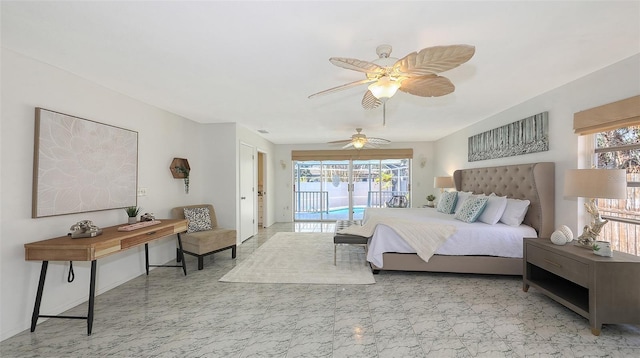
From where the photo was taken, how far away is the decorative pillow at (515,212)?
3.20 metres

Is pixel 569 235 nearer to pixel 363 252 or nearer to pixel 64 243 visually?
pixel 363 252

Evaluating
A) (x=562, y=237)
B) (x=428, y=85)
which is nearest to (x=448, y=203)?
(x=562, y=237)

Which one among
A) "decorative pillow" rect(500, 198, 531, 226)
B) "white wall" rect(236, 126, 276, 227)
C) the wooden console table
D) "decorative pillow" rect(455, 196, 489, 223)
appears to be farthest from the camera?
"white wall" rect(236, 126, 276, 227)

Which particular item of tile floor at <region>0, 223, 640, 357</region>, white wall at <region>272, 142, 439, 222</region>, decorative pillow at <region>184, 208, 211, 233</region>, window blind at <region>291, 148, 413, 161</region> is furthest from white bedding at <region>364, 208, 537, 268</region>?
window blind at <region>291, 148, 413, 161</region>

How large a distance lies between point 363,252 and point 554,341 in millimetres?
2632

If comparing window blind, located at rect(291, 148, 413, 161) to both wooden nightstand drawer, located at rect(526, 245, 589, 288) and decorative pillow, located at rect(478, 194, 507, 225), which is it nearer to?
decorative pillow, located at rect(478, 194, 507, 225)

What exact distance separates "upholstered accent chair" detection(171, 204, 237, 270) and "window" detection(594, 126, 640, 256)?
181 inches

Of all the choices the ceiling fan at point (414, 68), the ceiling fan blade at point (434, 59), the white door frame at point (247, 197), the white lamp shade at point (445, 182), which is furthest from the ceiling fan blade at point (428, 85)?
the white lamp shade at point (445, 182)

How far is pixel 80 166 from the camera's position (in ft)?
8.54

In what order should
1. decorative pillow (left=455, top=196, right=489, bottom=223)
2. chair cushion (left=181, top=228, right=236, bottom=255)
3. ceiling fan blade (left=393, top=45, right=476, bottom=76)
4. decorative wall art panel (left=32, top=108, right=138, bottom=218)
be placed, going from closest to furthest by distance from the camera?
ceiling fan blade (left=393, top=45, right=476, bottom=76), decorative wall art panel (left=32, top=108, right=138, bottom=218), decorative pillow (left=455, top=196, right=489, bottom=223), chair cushion (left=181, top=228, right=236, bottom=255)

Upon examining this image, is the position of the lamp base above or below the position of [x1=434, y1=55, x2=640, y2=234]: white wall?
below

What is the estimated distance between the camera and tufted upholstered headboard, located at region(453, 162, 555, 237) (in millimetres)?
3053

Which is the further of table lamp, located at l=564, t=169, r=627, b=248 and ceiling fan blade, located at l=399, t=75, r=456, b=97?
table lamp, located at l=564, t=169, r=627, b=248

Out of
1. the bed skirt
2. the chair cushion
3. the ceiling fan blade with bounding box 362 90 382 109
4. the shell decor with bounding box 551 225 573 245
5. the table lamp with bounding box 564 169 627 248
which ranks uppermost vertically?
the ceiling fan blade with bounding box 362 90 382 109
